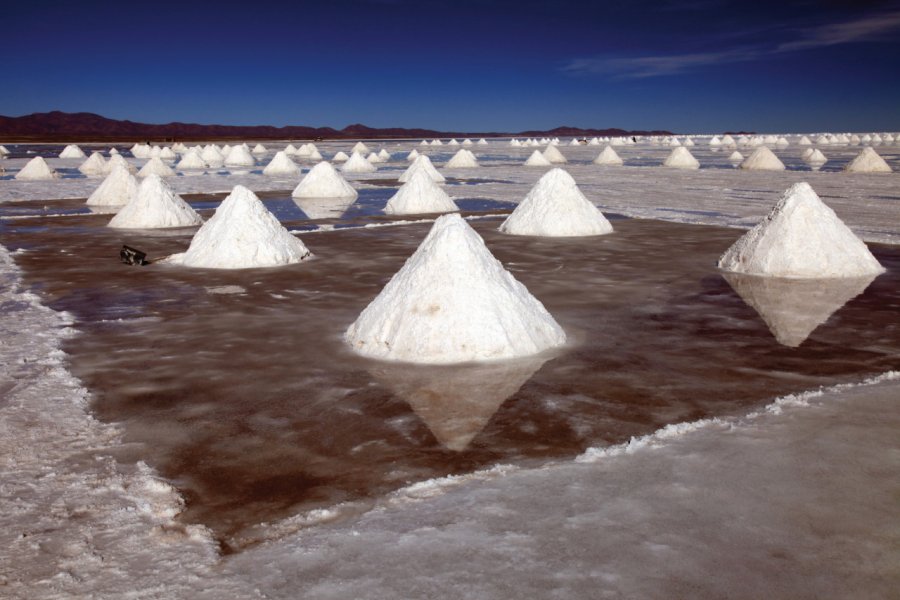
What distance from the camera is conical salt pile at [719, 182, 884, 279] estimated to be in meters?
7.62

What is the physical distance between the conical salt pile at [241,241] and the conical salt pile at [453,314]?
362 cm

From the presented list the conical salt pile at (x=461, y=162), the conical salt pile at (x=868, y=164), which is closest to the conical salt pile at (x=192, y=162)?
the conical salt pile at (x=461, y=162)

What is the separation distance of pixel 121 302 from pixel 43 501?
4069 mm

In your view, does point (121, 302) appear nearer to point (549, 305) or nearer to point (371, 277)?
point (371, 277)

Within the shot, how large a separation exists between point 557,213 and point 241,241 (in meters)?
4.41

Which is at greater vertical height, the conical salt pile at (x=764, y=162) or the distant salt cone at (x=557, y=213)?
the conical salt pile at (x=764, y=162)

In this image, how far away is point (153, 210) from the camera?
12.2 metres

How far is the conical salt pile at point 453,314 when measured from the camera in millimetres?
4812

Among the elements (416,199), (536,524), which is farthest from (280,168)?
(536,524)

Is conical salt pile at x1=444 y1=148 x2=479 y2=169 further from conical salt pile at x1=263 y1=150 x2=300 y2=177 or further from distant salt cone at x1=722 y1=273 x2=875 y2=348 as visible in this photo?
distant salt cone at x1=722 y1=273 x2=875 y2=348

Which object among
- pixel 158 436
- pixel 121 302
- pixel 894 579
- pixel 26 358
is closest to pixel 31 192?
pixel 121 302

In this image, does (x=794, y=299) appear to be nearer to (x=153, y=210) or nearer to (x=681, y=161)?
(x=153, y=210)

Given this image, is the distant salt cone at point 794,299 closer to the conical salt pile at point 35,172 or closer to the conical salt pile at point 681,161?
the conical salt pile at point 681,161

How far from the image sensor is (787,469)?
3166 millimetres
